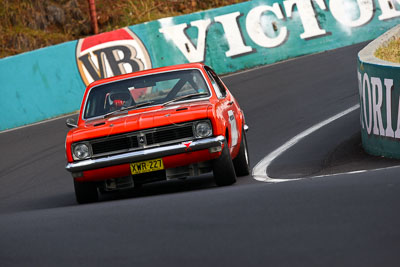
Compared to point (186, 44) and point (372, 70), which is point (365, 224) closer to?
point (372, 70)

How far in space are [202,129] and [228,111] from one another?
3.21 ft

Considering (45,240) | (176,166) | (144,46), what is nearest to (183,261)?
(45,240)

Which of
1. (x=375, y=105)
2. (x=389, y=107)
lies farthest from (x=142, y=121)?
(x=375, y=105)

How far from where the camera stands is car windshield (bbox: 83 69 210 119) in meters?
9.27

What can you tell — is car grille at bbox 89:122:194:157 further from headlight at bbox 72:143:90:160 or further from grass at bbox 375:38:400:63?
grass at bbox 375:38:400:63

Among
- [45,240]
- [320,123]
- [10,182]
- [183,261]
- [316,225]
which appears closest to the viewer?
[183,261]

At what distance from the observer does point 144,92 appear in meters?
9.34

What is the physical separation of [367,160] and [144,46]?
11718 mm

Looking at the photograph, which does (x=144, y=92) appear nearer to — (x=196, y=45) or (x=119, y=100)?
(x=119, y=100)

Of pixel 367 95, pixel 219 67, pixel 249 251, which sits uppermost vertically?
pixel 249 251

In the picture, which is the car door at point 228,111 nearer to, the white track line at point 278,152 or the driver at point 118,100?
the white track line at point 278,152

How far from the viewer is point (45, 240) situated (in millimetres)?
5418

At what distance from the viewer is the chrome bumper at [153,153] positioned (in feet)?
26.8

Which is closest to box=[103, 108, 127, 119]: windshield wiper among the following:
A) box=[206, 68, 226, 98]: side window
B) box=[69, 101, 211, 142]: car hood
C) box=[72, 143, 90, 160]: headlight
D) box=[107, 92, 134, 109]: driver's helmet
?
box=[107, 92, 134, 109]: driver's helmet
